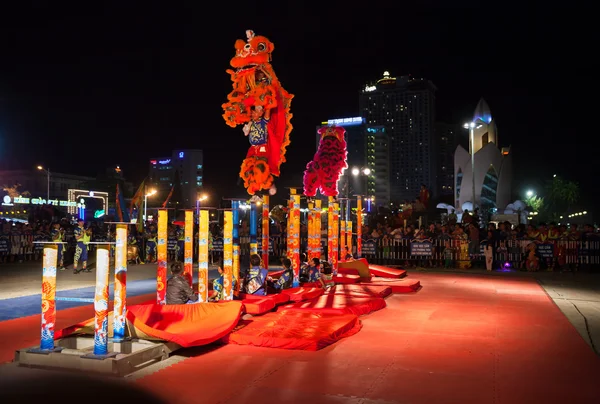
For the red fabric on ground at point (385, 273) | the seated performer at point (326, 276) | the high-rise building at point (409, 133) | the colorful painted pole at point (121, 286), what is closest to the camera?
the colorful painted pole at point (121, 286)

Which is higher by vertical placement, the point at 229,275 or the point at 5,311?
the point at 229,275

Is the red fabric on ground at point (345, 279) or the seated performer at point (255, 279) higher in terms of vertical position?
the seated performer at point (255, 279)

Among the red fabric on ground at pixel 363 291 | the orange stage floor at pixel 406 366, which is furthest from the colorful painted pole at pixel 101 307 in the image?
the red fabric on ground at pixel 363 291

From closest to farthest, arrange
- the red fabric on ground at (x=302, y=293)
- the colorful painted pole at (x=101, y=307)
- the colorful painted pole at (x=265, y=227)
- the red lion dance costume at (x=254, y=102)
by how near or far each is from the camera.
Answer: the colorful painted pole at (x=101, y=307) < the red fabric on ground at (x=302, y=293) < the red lion dance costume at (x=254, y=102) < the colorful painted pole at (x=265, y=227)

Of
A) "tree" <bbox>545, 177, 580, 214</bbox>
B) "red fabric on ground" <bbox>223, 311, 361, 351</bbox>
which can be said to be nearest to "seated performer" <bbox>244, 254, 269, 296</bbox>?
"red fabric on ground" <bbox>223, 311, 361, 351</bbox>

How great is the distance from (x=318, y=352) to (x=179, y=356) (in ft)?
6.07

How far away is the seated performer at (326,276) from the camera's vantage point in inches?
519

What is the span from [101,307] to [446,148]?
152741 mm

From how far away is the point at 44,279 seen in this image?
5.98 m

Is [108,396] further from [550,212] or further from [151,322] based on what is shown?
[550,212]

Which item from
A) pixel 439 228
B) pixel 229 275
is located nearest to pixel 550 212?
pixel 439 228

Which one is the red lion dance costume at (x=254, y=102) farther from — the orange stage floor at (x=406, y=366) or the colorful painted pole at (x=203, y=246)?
the orange stage floor at (x=406, y=366)

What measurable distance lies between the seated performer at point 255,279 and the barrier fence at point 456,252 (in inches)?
291

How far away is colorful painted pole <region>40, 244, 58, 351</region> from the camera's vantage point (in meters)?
5.94
